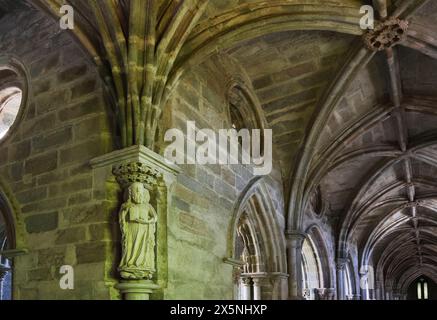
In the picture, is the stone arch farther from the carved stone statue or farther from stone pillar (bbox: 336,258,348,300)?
stone pillar (bbox: 336,258,348,300)

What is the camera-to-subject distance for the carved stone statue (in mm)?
5543

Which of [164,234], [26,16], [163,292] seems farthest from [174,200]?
[26,16]

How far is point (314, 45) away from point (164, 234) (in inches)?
177

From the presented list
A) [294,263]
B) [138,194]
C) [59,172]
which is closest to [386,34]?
[294,263]

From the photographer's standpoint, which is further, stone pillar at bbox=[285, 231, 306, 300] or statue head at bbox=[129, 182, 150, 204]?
stone pillar at bbox=[285, 231, 306, 300]

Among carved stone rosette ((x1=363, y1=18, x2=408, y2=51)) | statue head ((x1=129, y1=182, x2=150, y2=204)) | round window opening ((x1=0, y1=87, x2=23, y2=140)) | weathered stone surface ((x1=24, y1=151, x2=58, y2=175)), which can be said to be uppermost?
carved stone rosette ((x1=363, y1=18, x2=408, y2=51))

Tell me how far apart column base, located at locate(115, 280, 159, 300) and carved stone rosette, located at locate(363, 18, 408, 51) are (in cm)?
498

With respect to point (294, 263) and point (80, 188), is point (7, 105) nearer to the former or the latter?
point (80, 188)

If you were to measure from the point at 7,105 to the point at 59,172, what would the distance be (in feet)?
9.09

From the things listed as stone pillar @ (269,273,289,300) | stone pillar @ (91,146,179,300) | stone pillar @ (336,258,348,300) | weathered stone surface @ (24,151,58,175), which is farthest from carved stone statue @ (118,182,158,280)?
stone pillar @ (336,258,348,300)

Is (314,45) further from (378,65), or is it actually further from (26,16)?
(26,16)

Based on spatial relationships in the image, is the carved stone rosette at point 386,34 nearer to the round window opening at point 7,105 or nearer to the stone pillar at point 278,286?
the stone pillar at point 278,286

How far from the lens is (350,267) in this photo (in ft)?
58.9

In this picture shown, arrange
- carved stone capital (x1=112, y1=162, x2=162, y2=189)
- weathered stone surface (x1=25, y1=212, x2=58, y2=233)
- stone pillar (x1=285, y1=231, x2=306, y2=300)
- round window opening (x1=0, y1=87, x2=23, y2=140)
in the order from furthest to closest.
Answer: stone pillar (x1=285, y1=231, x2=306, y2=300)
round window opening (x1=0, y1=87, x2=23, y2=140)
weathered stone surface (x1=25, y1=212, x2=58, y2=233)
carved stone capital (x1=112, y1=162, x2=162, y2=189)
